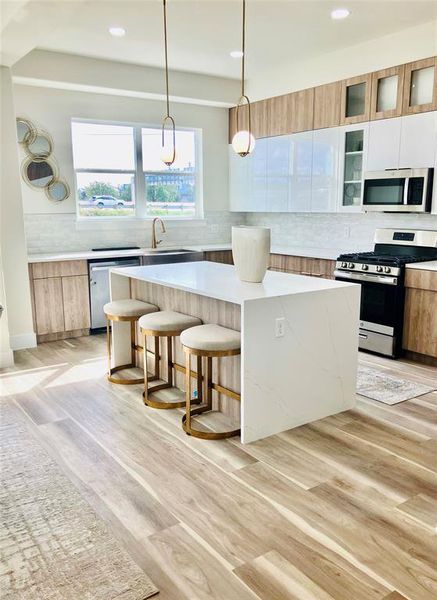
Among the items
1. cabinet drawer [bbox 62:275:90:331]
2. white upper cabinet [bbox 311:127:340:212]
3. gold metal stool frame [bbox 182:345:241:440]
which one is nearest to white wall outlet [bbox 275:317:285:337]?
gold metal stool frame [bbox 182:345:241:440]

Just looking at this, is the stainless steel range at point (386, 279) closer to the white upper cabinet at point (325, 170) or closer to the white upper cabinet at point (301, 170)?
the white upper cabinet at point (325, 170)

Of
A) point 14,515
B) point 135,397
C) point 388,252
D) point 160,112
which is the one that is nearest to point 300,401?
point 135,397

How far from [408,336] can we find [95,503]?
3.29 m

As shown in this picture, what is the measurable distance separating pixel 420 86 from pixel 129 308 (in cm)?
334

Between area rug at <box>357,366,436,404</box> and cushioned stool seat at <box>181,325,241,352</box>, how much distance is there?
1.35 metres

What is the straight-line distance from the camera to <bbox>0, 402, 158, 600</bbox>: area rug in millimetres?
1915

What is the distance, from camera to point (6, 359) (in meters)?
4.64

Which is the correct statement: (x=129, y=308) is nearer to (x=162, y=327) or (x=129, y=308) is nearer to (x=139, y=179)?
(x=162, y=327)

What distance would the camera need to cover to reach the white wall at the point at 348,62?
4602 millimetres

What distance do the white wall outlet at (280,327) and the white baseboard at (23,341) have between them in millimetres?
3131

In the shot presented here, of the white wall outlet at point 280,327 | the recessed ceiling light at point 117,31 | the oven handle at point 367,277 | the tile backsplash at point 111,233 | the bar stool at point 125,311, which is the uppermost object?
the recessed ceiling light at point 117,31

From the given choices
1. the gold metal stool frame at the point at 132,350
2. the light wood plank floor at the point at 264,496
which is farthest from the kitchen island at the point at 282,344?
the gold metal stool frame at the point at 132,350

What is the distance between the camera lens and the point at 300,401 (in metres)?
3.30

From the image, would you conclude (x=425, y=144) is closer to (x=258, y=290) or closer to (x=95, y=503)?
(x=258, y=290)
